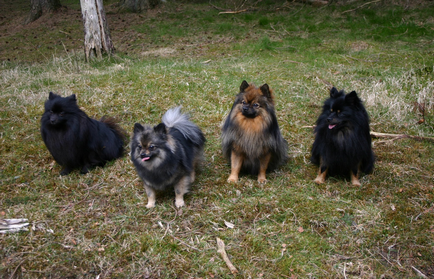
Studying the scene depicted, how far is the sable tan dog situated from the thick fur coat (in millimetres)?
685

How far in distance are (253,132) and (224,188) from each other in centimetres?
96

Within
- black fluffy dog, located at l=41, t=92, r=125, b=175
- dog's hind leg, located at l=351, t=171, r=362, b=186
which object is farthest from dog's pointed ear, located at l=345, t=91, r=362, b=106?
black fluffy dog, located at l=41, t=92, r=125, b=175

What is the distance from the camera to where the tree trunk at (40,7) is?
54.5 ft

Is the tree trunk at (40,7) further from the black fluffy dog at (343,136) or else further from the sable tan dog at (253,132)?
the black fluffy dog at (343,136)

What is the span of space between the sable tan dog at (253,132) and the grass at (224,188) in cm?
34

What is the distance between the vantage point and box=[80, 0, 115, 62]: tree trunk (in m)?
9.87

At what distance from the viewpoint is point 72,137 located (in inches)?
209

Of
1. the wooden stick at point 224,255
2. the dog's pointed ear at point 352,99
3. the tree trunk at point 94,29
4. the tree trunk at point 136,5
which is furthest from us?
the tree trunk at point 136,5

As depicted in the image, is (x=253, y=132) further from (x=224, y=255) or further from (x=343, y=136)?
(x=224, y=255)

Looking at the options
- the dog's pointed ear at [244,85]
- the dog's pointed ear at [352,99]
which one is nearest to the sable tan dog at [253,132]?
the dog's pointed ear at [244,85]

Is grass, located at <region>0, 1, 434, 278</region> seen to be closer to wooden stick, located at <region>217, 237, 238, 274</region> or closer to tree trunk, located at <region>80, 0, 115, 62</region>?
wooden stick, located at <region>217, 237, 238, 274</region>

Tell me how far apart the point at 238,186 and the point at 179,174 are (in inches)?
41.8

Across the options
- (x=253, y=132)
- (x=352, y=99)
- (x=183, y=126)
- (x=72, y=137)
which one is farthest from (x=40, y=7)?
(x=352, y=99)

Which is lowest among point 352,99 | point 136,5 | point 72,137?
point 72,137
